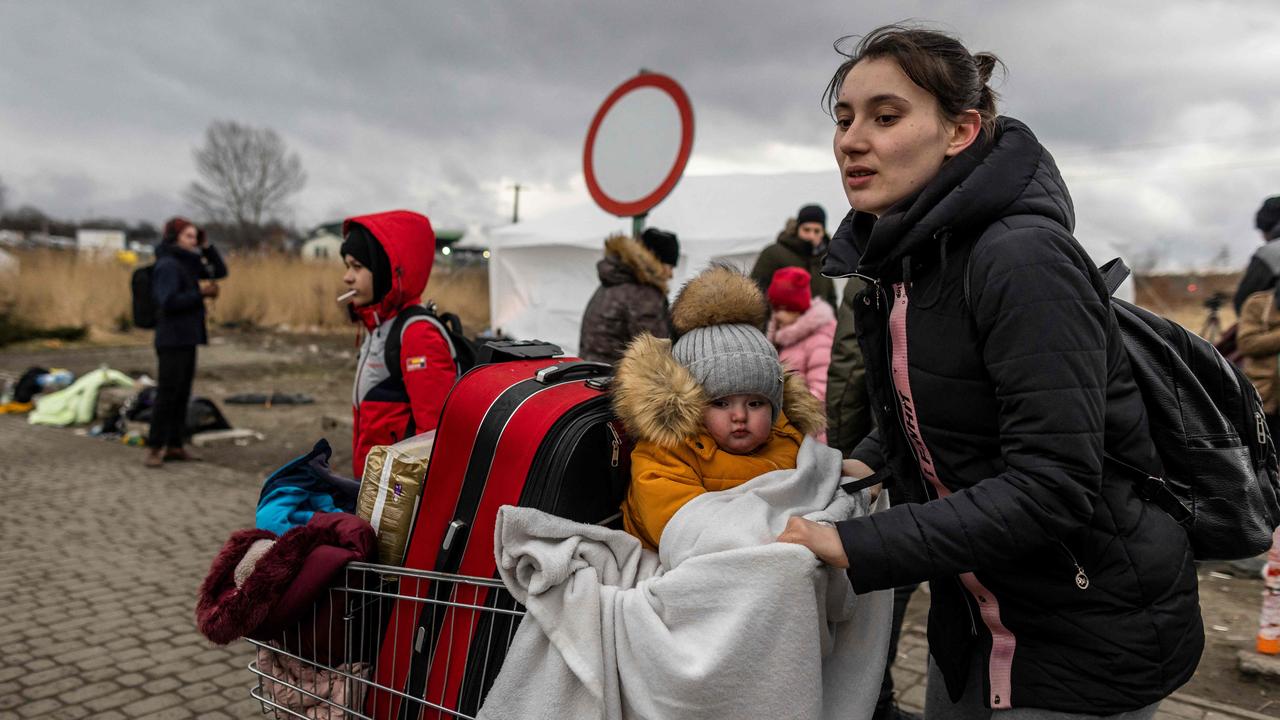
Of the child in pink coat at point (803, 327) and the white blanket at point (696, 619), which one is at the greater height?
the child in pink coat at point (803, 327)

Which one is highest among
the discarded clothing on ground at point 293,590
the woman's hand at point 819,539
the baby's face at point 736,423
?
the baby's face at point 736,423

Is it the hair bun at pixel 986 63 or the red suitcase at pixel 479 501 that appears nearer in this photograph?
the hair bun at pixel 986 63

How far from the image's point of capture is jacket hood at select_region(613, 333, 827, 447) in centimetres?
195

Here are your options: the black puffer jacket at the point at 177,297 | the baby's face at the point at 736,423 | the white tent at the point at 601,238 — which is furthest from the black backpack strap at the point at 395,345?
the white tent at the point at 601,238

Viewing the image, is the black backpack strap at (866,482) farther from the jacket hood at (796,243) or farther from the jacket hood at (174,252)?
the jacket hood at (174,252)

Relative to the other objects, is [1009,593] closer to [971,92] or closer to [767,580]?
[767,580]

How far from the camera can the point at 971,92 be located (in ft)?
5.31

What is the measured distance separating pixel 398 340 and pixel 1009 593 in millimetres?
2792

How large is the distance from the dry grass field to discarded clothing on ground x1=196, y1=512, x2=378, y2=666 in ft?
59.1

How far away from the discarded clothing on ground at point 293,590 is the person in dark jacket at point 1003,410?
3.92 ft

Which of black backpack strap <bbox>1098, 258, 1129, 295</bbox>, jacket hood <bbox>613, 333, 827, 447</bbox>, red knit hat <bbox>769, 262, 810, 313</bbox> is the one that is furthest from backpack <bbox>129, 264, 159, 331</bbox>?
black backpack strap <bbox>1098, 258, 1129, 295</bbox>

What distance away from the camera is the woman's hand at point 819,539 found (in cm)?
152

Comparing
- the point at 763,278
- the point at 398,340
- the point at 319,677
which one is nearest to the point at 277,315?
the point at 763,278

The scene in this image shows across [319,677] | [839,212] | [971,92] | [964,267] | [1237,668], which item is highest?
[839,212]
